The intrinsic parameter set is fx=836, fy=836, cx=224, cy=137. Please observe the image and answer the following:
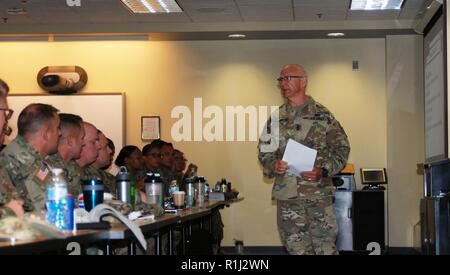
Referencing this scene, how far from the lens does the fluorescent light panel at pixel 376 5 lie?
336 inches

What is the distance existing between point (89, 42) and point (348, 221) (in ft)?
11.1

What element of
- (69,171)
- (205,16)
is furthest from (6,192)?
(205,16)

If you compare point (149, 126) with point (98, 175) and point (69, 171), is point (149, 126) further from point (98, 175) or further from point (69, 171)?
point (69, 171)

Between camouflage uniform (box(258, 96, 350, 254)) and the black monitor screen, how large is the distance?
433 cm

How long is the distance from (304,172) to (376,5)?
426 cm

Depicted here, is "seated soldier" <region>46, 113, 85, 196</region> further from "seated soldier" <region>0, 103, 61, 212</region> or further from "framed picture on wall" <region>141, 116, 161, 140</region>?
"framed picture on wall" <region>141, 116, 161, 140</region>

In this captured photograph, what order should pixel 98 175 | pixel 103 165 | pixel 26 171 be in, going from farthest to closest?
pixel 103 165
pixel 98 175
pixel 26 171

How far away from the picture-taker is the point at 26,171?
3.43 metres

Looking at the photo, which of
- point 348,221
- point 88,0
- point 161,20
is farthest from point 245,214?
point 88,0

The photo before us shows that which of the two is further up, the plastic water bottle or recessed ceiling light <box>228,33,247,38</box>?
recessed ceiling light <box>228,33,247,38</box>

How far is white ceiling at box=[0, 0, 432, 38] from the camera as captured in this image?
8.44m

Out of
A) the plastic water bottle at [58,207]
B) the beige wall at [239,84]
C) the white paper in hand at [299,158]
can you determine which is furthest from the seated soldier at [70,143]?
the beige wall at [239,84]

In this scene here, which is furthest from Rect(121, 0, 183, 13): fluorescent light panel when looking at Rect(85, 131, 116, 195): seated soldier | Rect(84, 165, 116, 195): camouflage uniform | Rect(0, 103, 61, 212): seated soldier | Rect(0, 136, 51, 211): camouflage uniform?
Rect(0, 136, 51, 211): camouflage uniform

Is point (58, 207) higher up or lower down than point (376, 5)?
lower down
